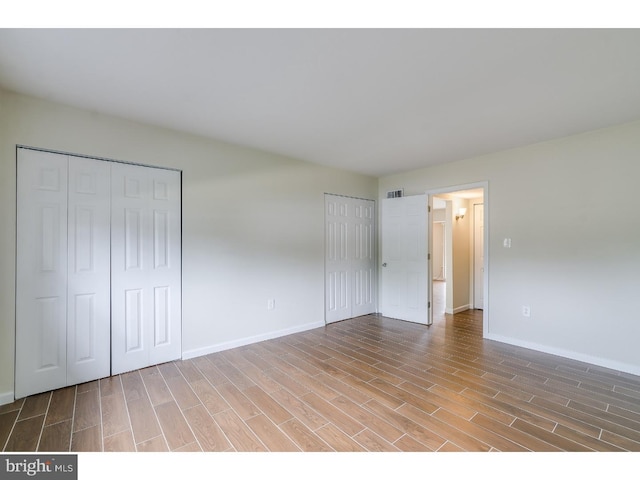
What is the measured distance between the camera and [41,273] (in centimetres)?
235

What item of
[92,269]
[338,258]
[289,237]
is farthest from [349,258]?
[92,269]

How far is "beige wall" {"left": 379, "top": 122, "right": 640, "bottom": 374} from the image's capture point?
9.20 feet

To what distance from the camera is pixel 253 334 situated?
142 inches

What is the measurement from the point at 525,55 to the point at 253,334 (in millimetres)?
3682

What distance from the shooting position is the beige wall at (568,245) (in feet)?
9.20

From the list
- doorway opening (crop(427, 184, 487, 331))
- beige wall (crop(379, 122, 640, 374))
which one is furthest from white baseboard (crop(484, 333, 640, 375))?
doorway opening (crop(427, 184, 487, 331))

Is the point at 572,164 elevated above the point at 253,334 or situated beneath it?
elevated above

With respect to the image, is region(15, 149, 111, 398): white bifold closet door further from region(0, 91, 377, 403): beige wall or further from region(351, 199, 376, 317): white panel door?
region(351, 199, 376, 317): white panel door

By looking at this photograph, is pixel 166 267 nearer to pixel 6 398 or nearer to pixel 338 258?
pixel 6 398

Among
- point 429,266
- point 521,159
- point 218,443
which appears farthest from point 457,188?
point 218,443

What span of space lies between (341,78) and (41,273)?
2895 mm

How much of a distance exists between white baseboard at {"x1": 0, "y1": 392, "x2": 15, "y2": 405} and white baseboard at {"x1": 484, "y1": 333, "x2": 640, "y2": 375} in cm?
489

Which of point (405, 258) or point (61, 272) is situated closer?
point (61, 272)
